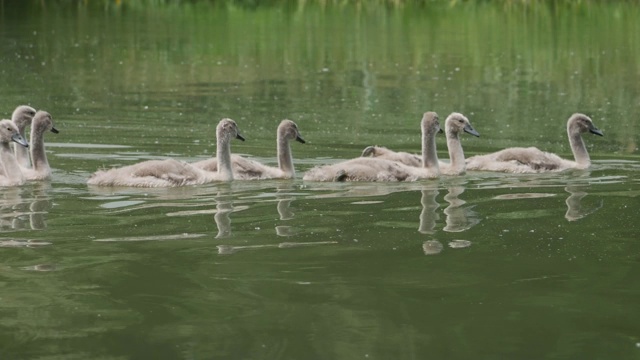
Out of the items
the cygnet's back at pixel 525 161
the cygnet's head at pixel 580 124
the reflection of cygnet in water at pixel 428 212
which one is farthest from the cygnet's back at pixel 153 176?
the cygnet's head at pixel 580 124

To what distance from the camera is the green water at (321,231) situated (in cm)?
747

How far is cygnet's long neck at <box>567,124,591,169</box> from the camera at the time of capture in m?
14.2

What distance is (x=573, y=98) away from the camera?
68.3 feet

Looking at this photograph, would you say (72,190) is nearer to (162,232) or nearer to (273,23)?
(162,232)

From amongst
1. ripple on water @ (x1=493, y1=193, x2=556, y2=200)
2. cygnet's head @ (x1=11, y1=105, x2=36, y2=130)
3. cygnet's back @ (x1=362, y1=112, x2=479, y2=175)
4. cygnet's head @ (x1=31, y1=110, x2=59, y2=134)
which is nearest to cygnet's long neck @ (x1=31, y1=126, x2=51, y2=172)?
cygnet's head @ (x1=31, y1=110, x2=59, y2=134)

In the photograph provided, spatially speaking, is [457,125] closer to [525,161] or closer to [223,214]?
[525,161]

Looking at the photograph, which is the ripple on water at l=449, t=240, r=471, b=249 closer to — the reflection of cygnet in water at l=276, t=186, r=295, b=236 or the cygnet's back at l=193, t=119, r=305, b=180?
the reflection of cygnet in water at l=276, t=186, r=295, b=236

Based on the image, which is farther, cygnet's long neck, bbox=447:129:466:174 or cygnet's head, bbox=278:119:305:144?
cygnet's long neck, bbox=447:129:466:174

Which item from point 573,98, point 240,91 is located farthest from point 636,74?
point 240,91

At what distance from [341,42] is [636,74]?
25.6 feet

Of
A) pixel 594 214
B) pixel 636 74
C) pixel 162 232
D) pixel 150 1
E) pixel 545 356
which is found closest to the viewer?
pixel 545 356

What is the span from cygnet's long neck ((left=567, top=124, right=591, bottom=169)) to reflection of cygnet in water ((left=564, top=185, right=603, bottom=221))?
1.51 meters

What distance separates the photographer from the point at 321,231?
10.3 meters

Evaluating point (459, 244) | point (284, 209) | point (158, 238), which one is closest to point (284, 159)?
point (284, 209)
